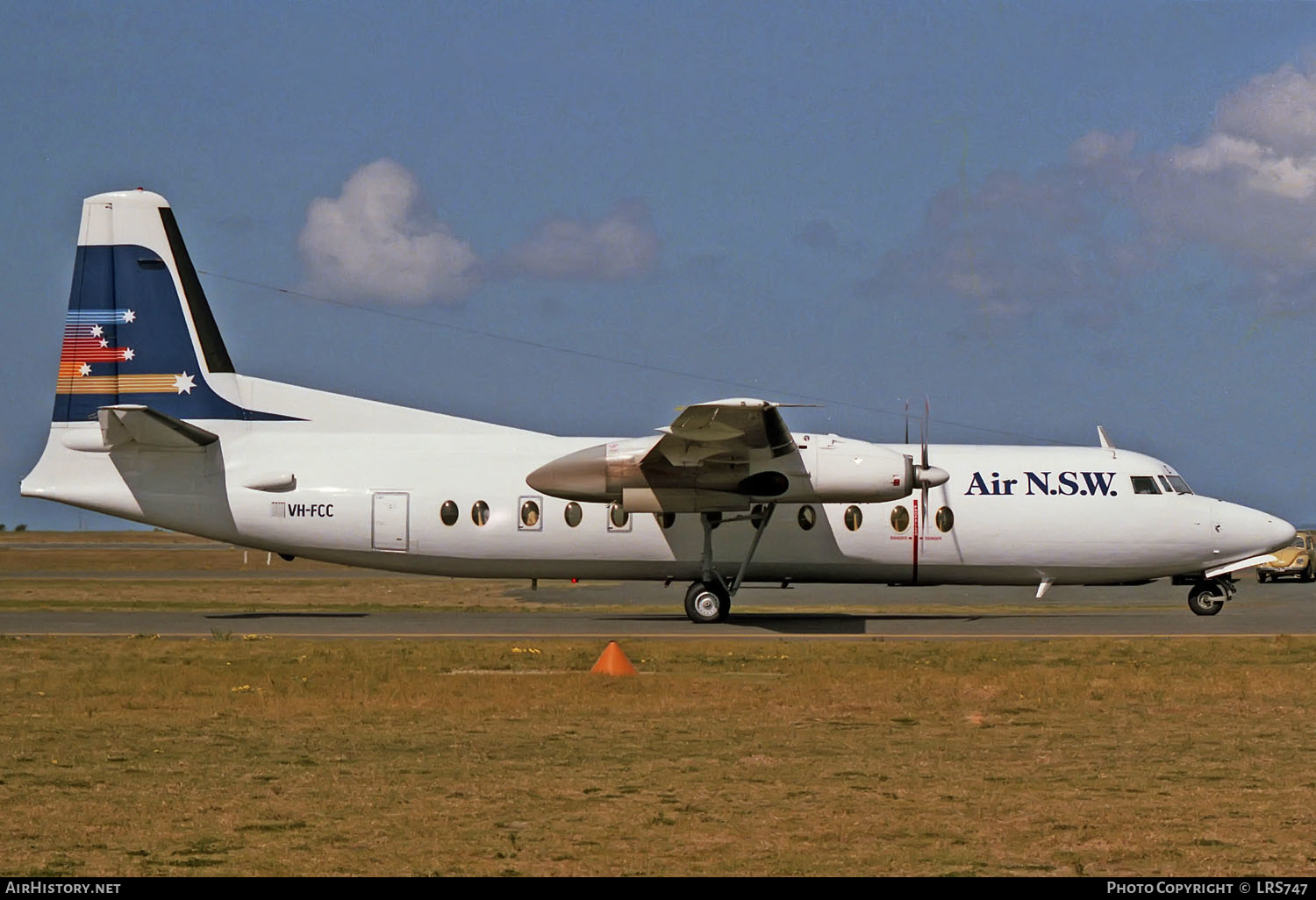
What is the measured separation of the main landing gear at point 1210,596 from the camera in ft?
93.0

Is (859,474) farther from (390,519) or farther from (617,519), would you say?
(390,519)

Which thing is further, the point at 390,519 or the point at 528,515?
the point at 528,515

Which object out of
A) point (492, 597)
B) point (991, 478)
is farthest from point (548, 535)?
point (492, 597)

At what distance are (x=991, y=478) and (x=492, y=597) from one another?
1758cm

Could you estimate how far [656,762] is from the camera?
39.9 feet

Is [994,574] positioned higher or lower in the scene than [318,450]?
lower

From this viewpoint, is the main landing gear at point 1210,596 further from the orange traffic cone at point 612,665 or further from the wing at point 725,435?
the orange traffic cone at point 612,665

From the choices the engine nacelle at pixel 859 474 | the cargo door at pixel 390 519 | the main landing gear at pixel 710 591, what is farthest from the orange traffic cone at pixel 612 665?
the cargo door at pixel 390 519

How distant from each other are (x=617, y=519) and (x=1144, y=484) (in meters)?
10.4

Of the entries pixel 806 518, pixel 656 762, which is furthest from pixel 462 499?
pixel 656 762

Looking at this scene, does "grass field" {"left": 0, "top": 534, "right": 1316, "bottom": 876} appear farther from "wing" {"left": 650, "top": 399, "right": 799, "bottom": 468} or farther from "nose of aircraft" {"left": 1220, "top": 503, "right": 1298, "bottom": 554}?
"nose of aircraft" {"left": 1220, "top": 503, "right": 1298, "bottom": 554}

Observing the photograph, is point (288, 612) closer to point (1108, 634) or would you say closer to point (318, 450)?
point (318, 450)

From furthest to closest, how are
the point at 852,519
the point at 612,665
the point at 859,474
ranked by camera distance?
the point at 852,519 → the point at 859,474 → the point at 612,665

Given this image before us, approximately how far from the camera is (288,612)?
30.6 meters
